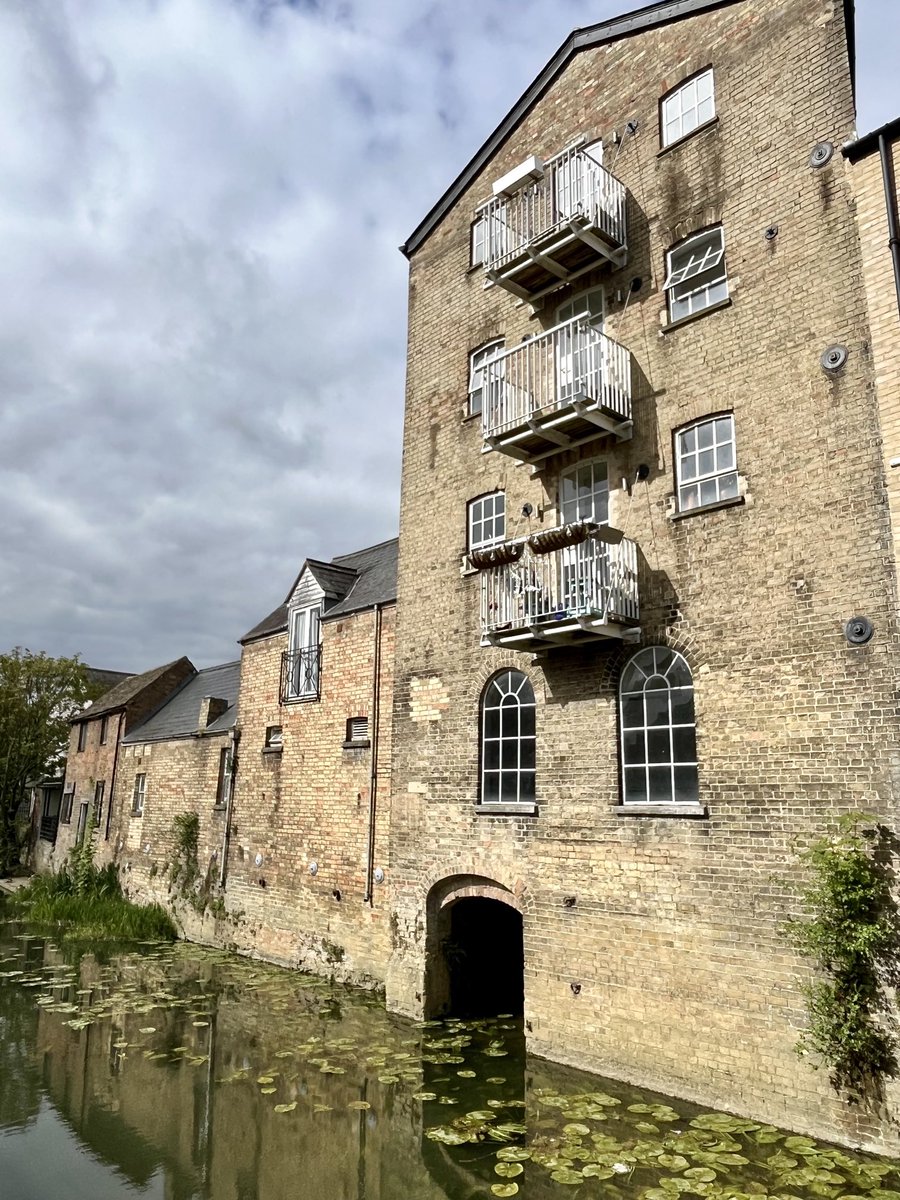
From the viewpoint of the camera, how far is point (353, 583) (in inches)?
736

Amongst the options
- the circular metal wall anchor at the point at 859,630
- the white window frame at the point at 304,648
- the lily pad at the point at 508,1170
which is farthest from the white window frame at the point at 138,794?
the circular metal wall anchor at the point at 859,630

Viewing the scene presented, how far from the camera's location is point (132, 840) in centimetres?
2411

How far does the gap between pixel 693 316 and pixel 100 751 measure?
1044 inches

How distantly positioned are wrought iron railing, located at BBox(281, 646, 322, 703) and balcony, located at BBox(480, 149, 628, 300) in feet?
28.4

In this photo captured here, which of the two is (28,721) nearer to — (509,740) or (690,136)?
(509,740)

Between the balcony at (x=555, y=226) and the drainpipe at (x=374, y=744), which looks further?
the drainpipe at (x=374, y=744)

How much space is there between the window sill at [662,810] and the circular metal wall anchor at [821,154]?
26.1ft

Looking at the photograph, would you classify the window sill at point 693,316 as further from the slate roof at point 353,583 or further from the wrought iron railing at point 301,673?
the wrought iron railing at point 301,673

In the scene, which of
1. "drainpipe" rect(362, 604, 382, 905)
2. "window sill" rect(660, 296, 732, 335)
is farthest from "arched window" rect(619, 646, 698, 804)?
"drainpipe" rect(362, 604, 382, 905)

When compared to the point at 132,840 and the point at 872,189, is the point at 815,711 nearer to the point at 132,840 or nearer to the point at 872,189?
the point at 872,189

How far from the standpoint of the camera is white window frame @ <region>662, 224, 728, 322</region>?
10.7 metres

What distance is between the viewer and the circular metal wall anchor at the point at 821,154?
966 cm

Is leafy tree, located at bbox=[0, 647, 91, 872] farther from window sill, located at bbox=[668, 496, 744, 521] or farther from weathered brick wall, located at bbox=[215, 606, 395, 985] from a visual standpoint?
window sill, located at bbox=[668, 496, 744, 521]

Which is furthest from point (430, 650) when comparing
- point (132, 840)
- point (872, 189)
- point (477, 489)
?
point (132, 840)
